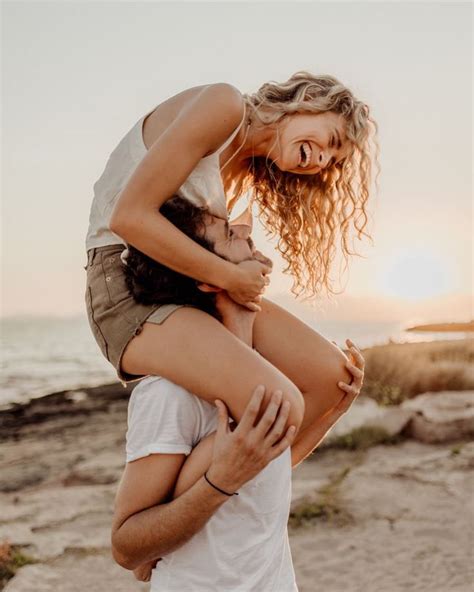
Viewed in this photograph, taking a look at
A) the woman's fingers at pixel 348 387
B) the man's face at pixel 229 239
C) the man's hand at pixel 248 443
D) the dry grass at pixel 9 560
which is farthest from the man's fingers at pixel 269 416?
the dry grass at pixel 9 560

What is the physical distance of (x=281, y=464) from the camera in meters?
2.14

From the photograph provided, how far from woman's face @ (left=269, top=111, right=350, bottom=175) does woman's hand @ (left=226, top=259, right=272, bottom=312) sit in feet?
1.80

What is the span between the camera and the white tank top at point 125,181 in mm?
2381

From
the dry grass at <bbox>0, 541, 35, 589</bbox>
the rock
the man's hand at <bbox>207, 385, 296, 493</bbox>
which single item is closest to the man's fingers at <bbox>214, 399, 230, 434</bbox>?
the man's hand at <bbox>207, 385, 296, 493</bbox>

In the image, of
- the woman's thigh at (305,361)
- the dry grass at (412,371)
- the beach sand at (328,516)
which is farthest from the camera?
the dry grass at (412,371)

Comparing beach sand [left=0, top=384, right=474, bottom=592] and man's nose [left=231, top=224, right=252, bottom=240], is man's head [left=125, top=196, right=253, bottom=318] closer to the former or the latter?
man's nose [left=231, top=224, right=252, bottom=240]

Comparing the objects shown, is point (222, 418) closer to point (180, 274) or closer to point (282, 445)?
point (282, 445)

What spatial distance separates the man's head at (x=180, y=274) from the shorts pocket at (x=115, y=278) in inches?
1.1

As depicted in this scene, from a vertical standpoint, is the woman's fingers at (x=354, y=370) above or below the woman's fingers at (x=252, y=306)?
below

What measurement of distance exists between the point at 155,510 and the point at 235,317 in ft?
2.11

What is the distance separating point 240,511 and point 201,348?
45 cm

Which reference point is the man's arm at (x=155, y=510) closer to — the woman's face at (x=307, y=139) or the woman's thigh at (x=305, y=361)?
the woman's thigh at (x=305, y=361)

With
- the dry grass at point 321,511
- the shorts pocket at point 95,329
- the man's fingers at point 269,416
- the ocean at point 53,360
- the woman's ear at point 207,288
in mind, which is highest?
the woman's ear at point 207,288

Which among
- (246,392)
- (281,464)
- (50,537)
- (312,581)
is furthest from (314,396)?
(50,537)
